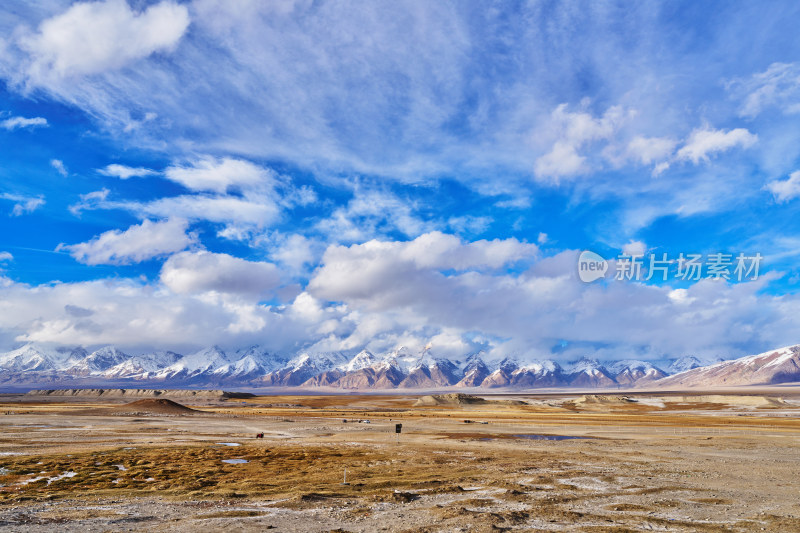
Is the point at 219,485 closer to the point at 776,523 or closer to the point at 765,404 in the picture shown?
the point at 776,523

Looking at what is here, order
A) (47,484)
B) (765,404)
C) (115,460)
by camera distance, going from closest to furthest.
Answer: (47,484) < (115,460) < (765,404)

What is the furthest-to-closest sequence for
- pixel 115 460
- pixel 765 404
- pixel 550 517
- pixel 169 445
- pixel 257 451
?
1. pixel 765 404
2. pixel 169 445
3. pixel 257 451
4. pixel 115 460
5. pixel 550 517

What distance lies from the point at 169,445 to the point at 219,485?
85.9 feet

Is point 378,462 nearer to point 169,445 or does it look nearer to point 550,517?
point 550,517

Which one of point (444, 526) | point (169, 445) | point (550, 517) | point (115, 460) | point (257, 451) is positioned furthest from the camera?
point (169, 445)

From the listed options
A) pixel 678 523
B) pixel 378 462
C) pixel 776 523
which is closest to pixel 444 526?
pixel 678 523

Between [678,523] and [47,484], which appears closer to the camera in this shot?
[678,523]

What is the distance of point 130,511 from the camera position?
2095 centimetres

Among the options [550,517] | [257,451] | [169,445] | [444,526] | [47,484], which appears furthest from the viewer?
[169,445]

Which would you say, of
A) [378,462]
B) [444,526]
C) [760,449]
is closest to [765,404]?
[760,449]

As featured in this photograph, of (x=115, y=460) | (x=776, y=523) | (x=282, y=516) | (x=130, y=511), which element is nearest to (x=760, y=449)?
(x=776, y=523)

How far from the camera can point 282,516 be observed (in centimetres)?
2039

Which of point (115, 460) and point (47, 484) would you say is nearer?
point (47, 484)

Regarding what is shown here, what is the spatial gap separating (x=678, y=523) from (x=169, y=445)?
46.8 metres
